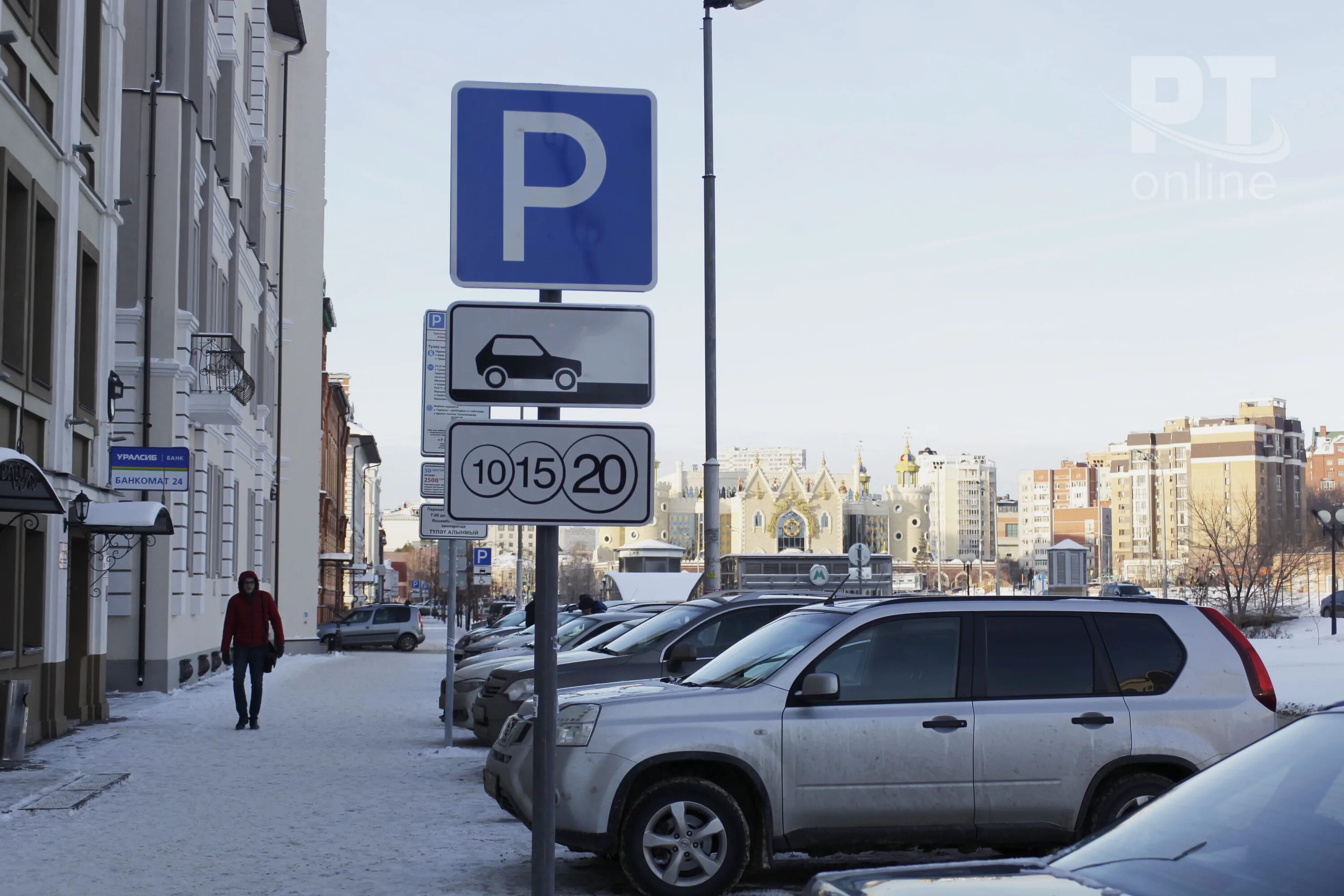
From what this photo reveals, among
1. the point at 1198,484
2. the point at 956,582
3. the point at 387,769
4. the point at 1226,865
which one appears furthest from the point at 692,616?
the point at 1198,484

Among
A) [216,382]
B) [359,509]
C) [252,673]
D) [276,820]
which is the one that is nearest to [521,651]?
[252,673]

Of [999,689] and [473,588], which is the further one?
[473,588]

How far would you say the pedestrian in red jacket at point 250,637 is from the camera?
18.2 m

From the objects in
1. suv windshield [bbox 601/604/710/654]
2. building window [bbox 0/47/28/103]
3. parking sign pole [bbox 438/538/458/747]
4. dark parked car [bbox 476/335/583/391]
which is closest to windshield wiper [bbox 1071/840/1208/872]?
dark parked car [bbox 476/335/583/391]

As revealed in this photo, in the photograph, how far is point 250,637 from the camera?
60.1ft

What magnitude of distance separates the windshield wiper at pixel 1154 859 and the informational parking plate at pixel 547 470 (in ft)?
5.27

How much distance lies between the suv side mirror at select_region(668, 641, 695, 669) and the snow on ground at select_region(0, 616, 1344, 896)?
1629mm

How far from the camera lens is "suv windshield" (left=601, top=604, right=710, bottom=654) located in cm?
1412

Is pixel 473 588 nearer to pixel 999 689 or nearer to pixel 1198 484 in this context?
pixel 999 689

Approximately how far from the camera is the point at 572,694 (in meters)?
9.06

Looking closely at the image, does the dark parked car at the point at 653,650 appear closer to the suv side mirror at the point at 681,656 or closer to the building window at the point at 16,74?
the suv side mirror at the point at 681,656

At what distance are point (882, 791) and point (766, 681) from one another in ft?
2.90

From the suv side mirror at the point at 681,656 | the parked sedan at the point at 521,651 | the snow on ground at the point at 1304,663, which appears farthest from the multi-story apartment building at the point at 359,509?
the suv side mirror at the point at 681,656

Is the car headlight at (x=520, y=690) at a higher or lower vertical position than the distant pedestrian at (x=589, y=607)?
lower
